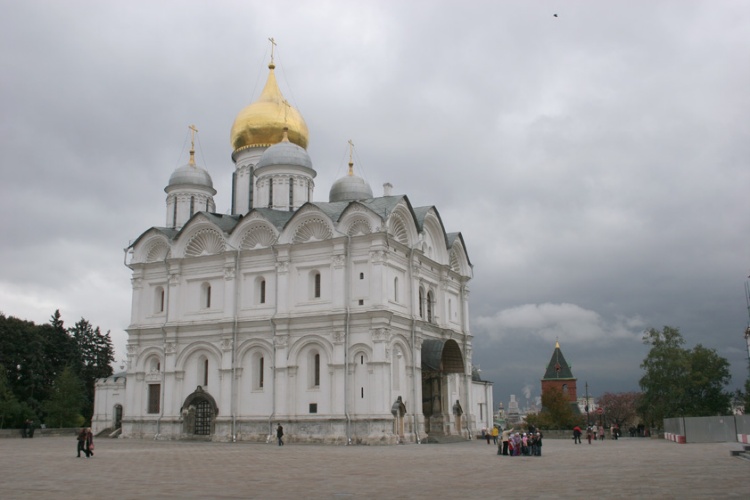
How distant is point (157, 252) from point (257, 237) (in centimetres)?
648

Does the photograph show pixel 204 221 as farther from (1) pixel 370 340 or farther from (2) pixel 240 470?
(2) pixel 240 470

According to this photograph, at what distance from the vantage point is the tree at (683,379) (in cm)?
4050

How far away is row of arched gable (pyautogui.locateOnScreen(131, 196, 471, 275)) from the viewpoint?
34.8m

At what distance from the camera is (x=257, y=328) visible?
35.8m

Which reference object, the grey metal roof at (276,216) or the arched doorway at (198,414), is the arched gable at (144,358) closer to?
the arched doorway at (198,414)

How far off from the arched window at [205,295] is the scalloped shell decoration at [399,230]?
32.5 ft

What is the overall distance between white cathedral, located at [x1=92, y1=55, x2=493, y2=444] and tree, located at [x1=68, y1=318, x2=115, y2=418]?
14611mm

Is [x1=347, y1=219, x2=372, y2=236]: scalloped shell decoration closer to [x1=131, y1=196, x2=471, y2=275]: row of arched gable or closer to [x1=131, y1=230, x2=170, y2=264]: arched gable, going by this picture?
[x1=131, y1=196, x2=471, y2=275]: row of arched gable

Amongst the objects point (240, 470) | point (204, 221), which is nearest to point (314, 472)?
point (240, 470)

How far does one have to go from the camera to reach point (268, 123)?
43094 millimetres

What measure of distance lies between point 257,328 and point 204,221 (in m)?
6.54

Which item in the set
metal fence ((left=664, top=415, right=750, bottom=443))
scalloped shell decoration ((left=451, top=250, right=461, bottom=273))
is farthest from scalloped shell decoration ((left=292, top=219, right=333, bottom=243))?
metal fence ((left=664, top=415, right=750, bottom=443))

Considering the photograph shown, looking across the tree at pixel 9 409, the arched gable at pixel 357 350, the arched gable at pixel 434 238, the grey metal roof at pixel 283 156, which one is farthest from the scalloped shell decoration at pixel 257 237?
the tree at pixel 9 409

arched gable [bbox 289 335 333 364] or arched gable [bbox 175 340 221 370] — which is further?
arched gable [bbox 175 340 221 370]
